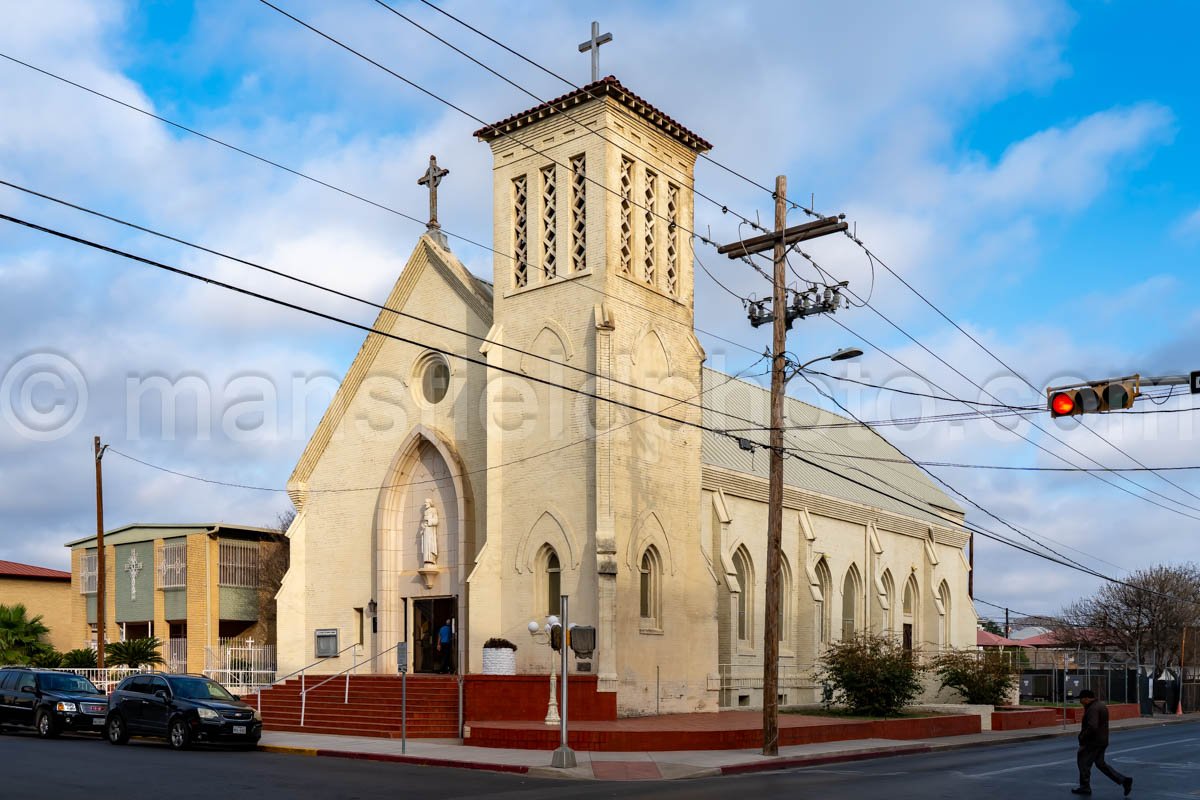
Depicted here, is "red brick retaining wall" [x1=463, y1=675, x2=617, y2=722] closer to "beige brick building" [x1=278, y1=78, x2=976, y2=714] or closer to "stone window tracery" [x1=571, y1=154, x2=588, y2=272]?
"beige brick building" [x1=278, y1=78, x2=976, y2=714]

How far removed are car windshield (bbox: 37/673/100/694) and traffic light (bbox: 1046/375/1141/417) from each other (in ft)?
74.1

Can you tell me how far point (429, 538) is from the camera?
110 ft

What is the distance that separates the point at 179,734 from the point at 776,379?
14226 millimetres

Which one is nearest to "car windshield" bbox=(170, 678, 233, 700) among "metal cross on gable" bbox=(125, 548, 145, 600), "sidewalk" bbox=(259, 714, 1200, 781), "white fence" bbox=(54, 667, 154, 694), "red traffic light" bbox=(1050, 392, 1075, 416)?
"sidewalk" bbox=(259, 714, 1200, 781)

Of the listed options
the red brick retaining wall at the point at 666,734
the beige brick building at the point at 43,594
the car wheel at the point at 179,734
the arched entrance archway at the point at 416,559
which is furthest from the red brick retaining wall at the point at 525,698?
the beige brick building at the point at 43,594

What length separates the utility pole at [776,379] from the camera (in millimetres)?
23938

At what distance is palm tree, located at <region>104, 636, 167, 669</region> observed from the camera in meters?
39.5

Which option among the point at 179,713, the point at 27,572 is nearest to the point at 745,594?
the point at 179,713

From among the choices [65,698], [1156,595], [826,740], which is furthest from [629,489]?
[1156,595]

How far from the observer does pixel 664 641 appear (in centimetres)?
3053

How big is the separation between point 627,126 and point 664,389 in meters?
6.96

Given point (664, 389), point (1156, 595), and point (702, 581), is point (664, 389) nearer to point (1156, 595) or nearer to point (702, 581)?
point (702, 581)

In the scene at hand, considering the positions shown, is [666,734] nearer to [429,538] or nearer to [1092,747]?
[1092,747]

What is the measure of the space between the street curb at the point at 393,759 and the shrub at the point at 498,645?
556 cm
